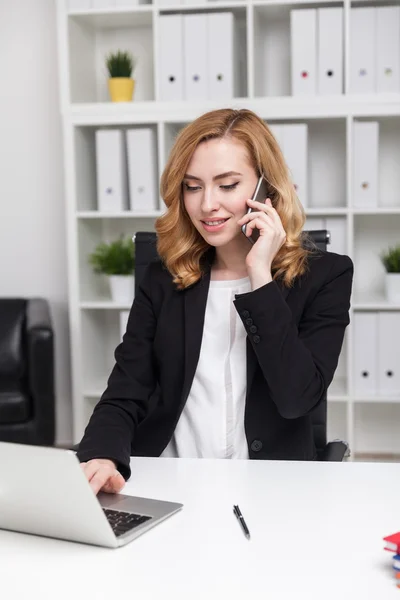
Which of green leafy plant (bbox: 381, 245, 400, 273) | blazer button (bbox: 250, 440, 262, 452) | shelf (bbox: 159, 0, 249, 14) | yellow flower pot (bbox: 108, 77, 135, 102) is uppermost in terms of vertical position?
shelf (bbox: 159, 0, 249, 14)

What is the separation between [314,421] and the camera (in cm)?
189

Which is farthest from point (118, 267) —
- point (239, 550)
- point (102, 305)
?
point (239, 550)

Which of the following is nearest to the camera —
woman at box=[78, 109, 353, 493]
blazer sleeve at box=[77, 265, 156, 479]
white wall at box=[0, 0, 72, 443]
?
blazer sleeve at box=[77, 265, 156, 479]

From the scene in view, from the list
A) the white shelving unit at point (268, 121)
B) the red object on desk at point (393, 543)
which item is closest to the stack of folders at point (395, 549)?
the red object on desk at point (393, 543)

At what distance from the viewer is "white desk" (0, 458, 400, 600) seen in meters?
0.90

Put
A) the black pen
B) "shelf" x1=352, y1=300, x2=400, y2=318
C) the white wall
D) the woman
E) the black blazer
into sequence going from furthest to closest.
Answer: the white wall, "shelf" x1=352, y1=300, x2=400, y2=318, the woman, the black blazer, the black pen

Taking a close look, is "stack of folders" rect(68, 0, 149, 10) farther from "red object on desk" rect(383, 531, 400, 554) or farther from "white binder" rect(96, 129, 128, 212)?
"red object on desk" rect(383, 531, 400, 554)

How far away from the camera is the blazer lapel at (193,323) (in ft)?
5.51

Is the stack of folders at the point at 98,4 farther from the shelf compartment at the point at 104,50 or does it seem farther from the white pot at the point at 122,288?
the white pot at the point at 122,288

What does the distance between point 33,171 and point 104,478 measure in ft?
9.80

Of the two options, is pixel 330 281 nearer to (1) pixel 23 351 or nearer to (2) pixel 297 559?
(2) pixel 297 559

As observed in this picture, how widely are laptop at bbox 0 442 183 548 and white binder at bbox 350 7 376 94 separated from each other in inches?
105

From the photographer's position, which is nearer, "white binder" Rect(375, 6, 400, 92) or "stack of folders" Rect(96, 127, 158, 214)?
"white binder" Rect(375, 6, 400, 92)

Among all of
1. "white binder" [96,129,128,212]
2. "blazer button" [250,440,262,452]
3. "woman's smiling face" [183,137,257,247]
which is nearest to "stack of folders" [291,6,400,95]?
"white binder" [96,129,128,212]
